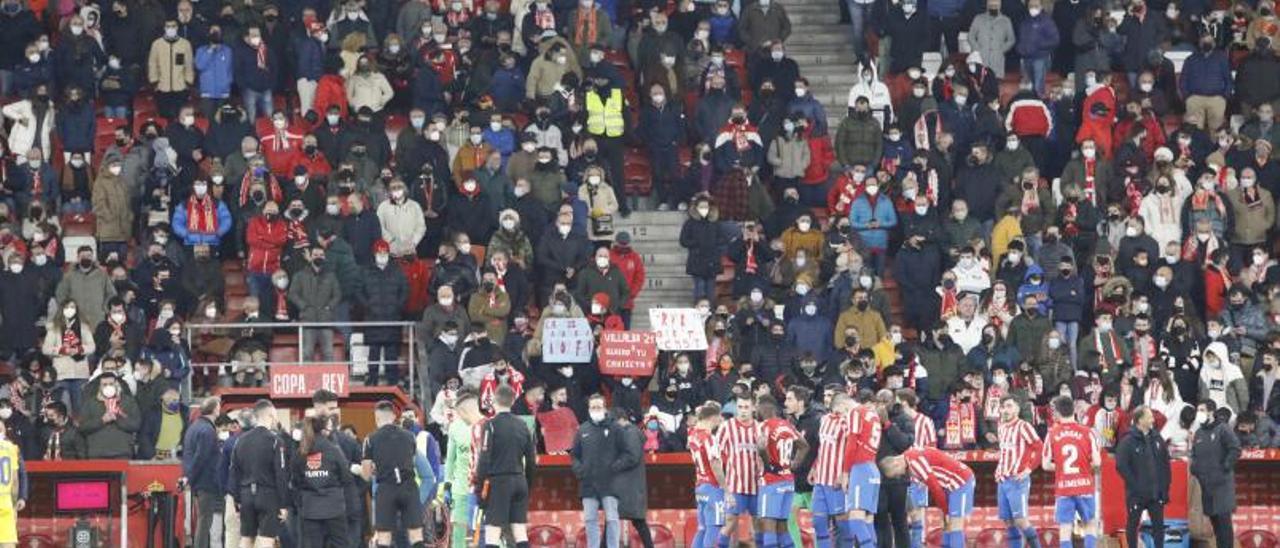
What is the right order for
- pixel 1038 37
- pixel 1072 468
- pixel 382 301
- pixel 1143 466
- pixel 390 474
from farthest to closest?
pixel 1038 37 → pixel 382 301 → pixel 1143 466 → pixel 1072 468 → pixel 390 474

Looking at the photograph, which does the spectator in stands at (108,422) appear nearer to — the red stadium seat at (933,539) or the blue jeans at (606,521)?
the blue jeans at (606,521)

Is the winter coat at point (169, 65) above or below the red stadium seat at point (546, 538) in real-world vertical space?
above

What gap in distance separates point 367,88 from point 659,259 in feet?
15.1

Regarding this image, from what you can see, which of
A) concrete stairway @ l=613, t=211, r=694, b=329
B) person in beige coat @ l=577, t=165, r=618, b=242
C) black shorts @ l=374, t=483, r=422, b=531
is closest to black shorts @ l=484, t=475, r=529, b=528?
black shorts @ l=374, t=483, r=422, b=531

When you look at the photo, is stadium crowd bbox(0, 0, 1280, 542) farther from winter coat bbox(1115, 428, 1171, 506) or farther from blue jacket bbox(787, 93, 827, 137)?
winter coat bbox(1115, 428, 1171, 506)

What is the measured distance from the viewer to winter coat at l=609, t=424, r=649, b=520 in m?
33.2

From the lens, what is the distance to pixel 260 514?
3117 cm

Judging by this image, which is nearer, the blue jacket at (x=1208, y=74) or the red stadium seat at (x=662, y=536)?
the red stadium seat at (x=662, y=536)

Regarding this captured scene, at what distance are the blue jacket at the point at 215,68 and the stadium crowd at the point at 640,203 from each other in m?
0.03

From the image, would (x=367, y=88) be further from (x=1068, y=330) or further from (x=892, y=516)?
(x=892, y=516)

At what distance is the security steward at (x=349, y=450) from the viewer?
31.0m

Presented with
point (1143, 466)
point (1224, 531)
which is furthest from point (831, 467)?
point (1224, 531)

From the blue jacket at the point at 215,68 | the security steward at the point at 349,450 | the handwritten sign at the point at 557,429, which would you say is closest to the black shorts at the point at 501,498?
the security steward at the point at 349,450

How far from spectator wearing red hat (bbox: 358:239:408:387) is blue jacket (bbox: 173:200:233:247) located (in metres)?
2.10
